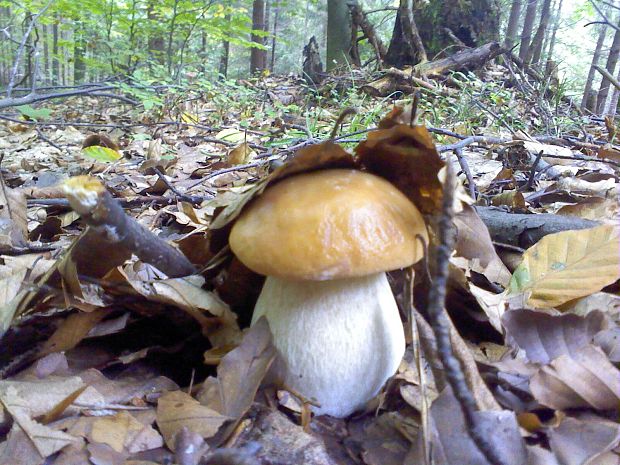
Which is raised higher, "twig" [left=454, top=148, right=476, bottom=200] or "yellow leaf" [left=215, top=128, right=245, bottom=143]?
"twig" [left=454, top=148, right=476, bottom=200]

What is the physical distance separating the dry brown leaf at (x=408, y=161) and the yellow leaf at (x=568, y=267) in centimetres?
63

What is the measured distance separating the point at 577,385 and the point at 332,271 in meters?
0.75

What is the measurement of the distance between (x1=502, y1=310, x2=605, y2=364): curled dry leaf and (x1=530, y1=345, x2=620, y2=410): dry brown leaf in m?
0.14

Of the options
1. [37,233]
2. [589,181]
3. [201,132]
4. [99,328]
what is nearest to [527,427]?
[99,328]

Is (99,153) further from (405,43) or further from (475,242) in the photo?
(405,43)

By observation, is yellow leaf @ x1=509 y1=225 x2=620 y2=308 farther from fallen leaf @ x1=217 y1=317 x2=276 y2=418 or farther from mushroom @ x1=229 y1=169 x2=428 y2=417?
fallen leaf @ x1=217 y1=317 x2=276 y2=418

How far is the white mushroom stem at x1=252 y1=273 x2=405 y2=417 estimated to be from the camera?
142 cm

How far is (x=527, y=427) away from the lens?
1212mm

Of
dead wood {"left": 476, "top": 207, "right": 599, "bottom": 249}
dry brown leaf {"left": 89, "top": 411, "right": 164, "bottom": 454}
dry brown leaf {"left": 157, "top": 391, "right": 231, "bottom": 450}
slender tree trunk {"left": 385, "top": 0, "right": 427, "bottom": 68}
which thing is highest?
slender tree trunk {"left": 385, "top": 0, "right": 427, "bottom": 68}

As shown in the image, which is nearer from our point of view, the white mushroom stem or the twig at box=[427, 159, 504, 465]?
the twig at box=[427, 159, 504, 465]

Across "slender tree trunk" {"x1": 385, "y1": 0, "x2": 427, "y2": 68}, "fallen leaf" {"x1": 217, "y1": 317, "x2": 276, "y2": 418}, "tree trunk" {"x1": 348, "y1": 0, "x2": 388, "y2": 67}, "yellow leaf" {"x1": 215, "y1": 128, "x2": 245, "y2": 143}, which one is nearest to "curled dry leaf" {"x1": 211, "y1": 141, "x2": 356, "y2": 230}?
"fallen leaf" {"x1": 217, "y1": 317, "x2": 276, "y2": 418}

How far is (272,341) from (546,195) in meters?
2.05

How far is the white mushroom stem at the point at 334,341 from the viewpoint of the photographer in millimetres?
1418

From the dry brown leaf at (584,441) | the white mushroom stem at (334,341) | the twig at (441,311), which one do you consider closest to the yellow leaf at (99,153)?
the white mushroom stem at (334,341)
